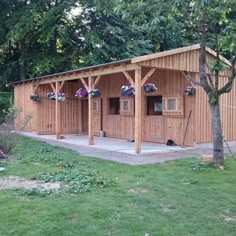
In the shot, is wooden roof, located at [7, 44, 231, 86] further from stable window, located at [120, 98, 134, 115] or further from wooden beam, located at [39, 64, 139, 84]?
stable window, located at [120, 98, 134, 115]

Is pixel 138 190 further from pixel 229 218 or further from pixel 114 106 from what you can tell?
pixel 114 106

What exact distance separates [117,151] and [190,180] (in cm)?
455

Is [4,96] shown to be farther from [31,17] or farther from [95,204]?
[95,204]

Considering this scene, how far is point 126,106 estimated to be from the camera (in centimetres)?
1543

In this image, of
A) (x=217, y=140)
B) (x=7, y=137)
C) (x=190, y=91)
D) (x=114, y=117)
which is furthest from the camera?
(x=114, y=117)

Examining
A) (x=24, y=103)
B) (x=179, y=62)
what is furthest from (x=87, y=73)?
(x=24, y=103)

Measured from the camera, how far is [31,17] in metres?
20.0

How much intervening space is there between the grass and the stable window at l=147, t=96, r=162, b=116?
6.27 meters

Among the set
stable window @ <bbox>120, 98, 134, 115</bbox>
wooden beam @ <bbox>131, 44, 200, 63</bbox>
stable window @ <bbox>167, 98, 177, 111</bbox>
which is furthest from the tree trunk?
stable window @ <bbox>120, 98, 134, 115</bbox>

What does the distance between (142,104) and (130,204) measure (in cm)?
944

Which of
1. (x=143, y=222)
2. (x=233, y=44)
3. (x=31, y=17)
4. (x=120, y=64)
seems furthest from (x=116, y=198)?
(x=31, y=17)

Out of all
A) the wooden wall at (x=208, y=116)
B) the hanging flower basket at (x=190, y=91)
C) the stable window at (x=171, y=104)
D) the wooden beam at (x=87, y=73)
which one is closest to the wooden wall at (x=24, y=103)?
the wooden beam at (x=87, y=73)

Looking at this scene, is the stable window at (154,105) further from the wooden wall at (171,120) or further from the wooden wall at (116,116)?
the wooden wall at (171,120)

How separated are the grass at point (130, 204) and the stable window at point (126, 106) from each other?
23.3ft
